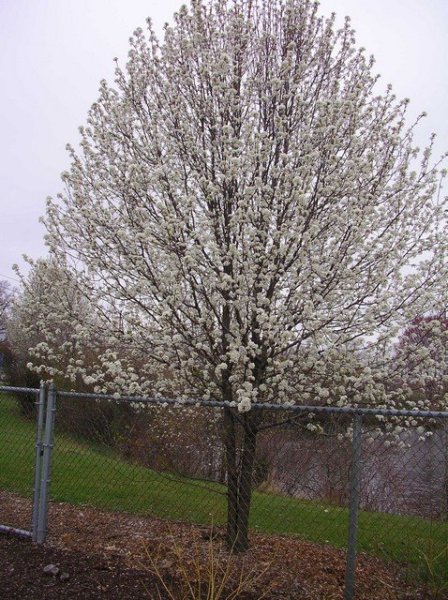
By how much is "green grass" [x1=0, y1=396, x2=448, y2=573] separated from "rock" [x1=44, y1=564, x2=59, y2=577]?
160 centimetres

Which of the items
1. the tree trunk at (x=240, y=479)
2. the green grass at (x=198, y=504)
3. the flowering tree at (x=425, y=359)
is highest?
the flowering tree at (x=425, y=359)

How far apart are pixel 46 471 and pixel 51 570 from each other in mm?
895

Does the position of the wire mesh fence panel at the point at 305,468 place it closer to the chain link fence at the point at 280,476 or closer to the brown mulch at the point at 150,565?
the chain link fence at the point at 280,476

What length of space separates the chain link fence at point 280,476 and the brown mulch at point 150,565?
1.11 feet

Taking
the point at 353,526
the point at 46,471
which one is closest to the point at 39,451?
the point at 46,471

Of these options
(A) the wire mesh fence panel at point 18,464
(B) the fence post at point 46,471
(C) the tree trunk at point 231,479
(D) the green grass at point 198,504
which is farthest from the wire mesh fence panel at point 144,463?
(B) the fence post at point 46,471

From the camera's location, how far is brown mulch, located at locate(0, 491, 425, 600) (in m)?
3.82

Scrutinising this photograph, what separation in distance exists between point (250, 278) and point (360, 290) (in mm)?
1044

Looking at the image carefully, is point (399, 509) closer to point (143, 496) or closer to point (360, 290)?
point (360, 290)

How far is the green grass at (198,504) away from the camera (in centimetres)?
583

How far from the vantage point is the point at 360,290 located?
→ 523 cm

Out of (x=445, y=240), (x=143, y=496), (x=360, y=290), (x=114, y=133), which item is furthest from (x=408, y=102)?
(x=143, y=496)

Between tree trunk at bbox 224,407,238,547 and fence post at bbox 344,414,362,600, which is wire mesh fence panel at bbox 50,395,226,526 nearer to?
tree trunk at bbox 224,407,238,547

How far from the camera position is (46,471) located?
15.8ft
